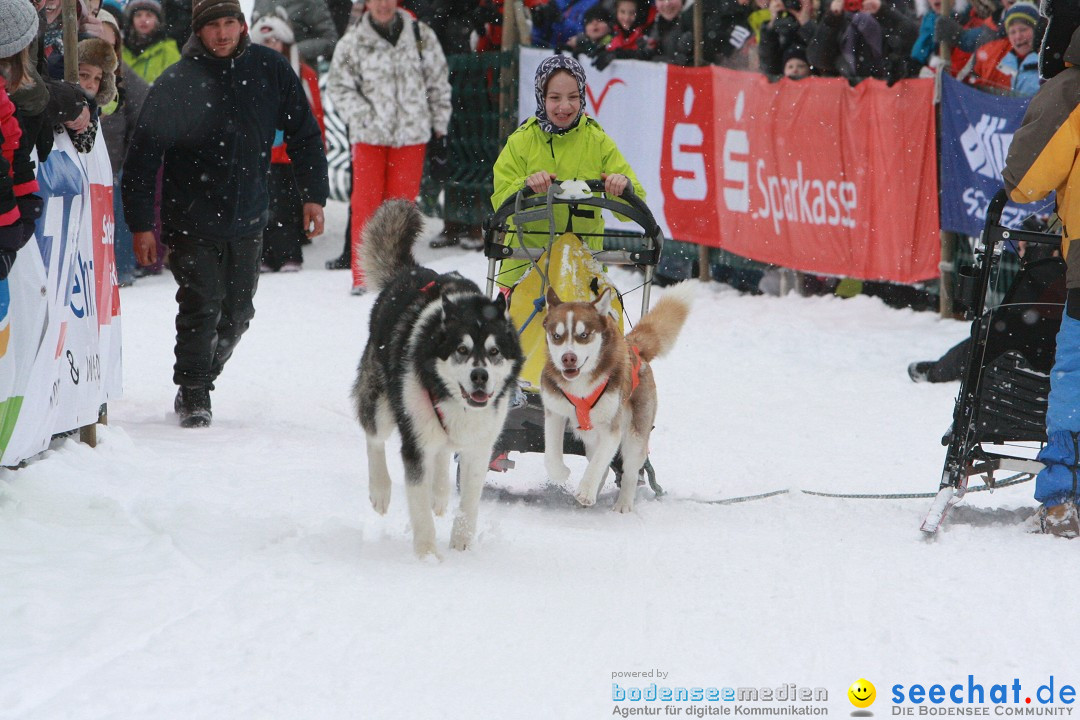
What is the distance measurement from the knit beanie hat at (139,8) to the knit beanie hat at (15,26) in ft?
28.8

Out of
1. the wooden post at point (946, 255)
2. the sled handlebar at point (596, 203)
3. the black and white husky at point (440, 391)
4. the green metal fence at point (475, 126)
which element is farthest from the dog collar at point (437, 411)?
the green metal fence at point (475, 126)

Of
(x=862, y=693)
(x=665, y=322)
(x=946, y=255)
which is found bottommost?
(x=862, y=693)

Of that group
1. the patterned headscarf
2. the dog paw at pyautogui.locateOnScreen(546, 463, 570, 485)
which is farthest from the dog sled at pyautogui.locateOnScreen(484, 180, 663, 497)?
the patterned headscarf

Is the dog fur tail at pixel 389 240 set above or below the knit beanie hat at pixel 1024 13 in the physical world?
below

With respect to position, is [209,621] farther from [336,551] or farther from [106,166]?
[106,166]

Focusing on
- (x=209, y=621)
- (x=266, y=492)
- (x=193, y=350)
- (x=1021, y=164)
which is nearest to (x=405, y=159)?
(x=193, y=350)

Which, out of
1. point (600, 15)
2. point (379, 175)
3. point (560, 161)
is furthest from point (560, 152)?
point (600, 15)

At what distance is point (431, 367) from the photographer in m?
4.22

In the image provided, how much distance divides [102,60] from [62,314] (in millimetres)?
1657

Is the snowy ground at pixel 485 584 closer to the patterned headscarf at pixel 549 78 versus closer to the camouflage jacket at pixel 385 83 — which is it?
the patterned headscarf at pixel 549 78

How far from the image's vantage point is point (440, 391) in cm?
421

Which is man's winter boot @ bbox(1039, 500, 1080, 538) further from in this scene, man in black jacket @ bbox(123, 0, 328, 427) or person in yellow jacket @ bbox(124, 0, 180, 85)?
person in yellow jacket @ bbox(124, 0, 180, 85)

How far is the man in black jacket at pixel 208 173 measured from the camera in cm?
615

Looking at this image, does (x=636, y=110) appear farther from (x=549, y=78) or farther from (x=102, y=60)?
(x=102, y=60)
